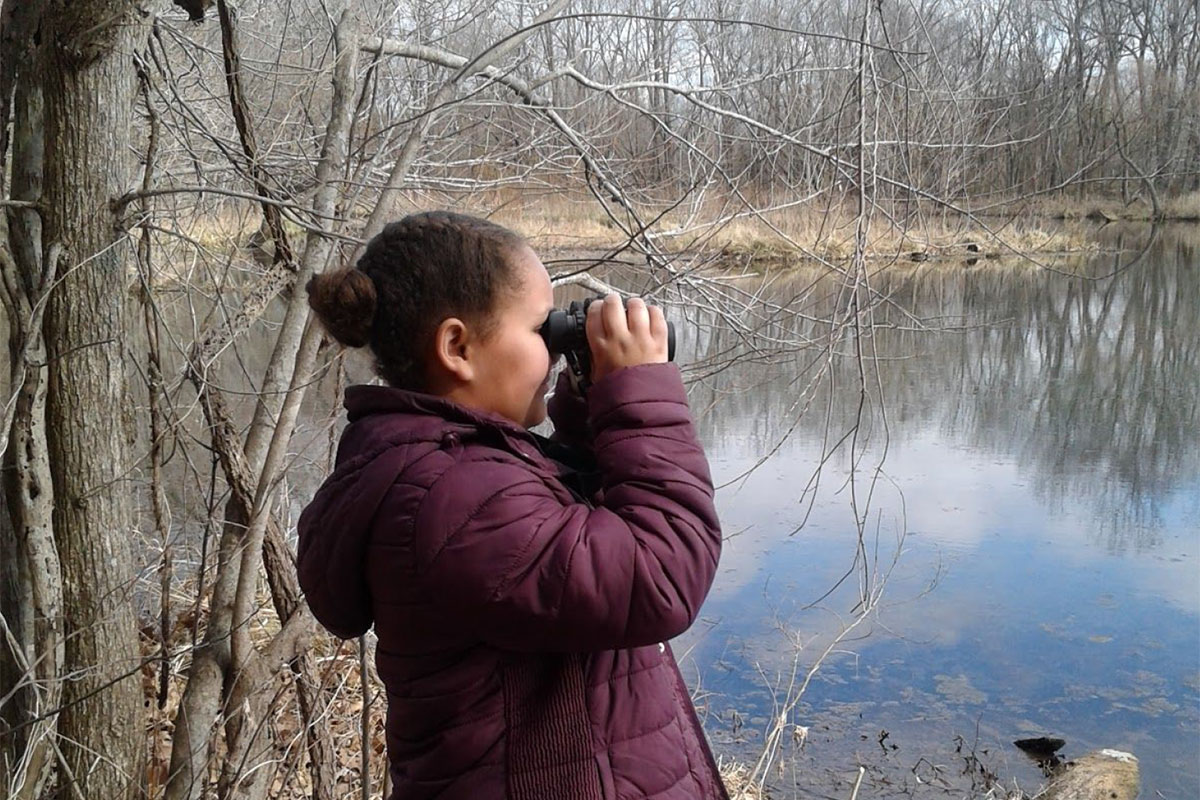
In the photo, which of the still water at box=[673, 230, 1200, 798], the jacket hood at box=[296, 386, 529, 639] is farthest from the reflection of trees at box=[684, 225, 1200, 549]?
the jacket hood at box=[296, 386, 529, 639]

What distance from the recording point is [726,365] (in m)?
2.50

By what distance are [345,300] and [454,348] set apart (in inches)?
4.7

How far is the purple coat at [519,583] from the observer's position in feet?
3.21

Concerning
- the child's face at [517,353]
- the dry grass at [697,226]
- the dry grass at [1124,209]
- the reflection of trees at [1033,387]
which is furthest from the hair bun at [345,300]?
the dry grass at [1124,209]

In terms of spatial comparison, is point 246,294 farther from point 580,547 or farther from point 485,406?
point 580,547

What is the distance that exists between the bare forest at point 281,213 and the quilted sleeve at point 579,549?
101 centimetres

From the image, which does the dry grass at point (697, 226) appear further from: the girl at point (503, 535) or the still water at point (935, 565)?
the girl at point (503, 535)

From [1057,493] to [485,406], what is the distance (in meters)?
6.32

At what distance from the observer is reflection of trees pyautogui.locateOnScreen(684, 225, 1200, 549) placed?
590 centimetres

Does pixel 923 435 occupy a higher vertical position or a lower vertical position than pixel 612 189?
lower

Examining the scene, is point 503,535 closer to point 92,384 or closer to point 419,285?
point 419,285

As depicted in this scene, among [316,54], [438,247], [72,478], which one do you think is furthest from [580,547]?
[316,54]

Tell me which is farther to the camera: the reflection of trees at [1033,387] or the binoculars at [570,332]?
the reflection of trees at [1033,387]

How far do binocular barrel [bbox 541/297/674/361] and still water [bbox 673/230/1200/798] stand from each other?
0.97m
